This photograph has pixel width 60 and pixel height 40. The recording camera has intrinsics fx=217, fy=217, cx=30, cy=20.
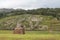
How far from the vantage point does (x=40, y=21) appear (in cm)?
6419

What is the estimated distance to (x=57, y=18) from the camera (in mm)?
64062

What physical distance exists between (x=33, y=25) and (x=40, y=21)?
4.29 meters

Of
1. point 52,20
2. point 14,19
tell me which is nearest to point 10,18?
point 14,19

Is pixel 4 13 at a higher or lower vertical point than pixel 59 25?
higher

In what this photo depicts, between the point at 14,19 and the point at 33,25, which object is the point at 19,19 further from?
the point at 33,25

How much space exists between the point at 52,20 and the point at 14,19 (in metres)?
11.2

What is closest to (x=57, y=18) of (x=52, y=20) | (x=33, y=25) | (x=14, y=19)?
(x=52, y=20)

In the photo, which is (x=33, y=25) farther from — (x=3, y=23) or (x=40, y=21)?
(x=3, y=23)

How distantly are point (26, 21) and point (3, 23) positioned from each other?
6.64 metres

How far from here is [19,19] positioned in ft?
210

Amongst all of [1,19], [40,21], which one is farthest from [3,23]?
[40,21]

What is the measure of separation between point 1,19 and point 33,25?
10.2 metres

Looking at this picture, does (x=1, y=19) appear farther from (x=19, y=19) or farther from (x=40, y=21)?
(x=40, y=21)

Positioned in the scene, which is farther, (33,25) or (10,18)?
(10,18)
